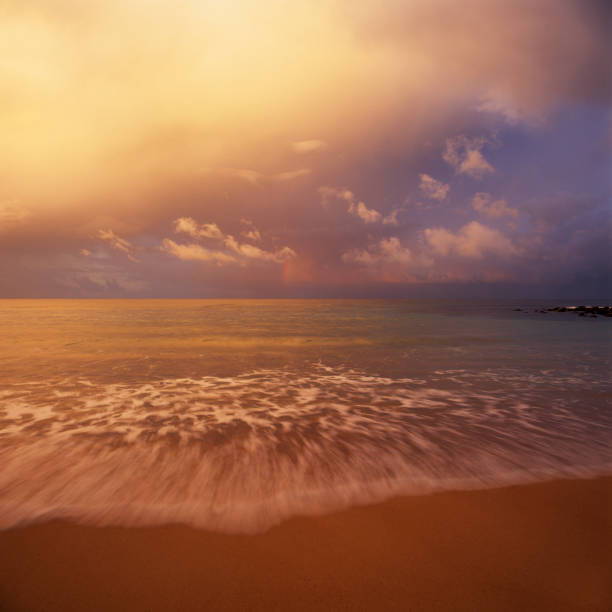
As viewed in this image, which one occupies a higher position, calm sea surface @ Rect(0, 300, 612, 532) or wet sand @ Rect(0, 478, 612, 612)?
wet sand @ Rect(0, 478, 612, 612)

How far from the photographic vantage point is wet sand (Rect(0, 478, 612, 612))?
2.81 metres

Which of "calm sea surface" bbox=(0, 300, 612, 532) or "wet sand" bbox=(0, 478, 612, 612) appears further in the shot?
"calm sea surface" bbox=(0, 300, 612, 532)

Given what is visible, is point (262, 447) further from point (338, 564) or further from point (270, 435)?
point (338, 564)

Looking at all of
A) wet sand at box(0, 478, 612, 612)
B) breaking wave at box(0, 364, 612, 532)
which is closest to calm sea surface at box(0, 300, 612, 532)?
breaking wave at box(0, 364, 612, 532)

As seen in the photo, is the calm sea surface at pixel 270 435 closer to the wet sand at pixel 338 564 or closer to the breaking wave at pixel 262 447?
the breaking wave at pixel 262 447

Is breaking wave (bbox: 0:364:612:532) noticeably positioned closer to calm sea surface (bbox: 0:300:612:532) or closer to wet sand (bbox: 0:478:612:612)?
calm sea surface (bbox: 0:300:612:532)

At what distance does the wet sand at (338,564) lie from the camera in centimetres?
281

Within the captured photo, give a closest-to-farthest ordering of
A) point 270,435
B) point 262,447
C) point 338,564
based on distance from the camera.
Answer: point 338,564
point 262,447
point 270,435

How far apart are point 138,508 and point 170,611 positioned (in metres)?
1.70

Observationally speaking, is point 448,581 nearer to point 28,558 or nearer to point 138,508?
point 138,508

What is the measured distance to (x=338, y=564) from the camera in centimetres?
317

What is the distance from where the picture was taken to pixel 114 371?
12.8 meters

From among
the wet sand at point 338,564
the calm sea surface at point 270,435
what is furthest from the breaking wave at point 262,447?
the wet sand at point 338,564

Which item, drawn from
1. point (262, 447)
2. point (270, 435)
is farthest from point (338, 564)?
point (270, 435)
